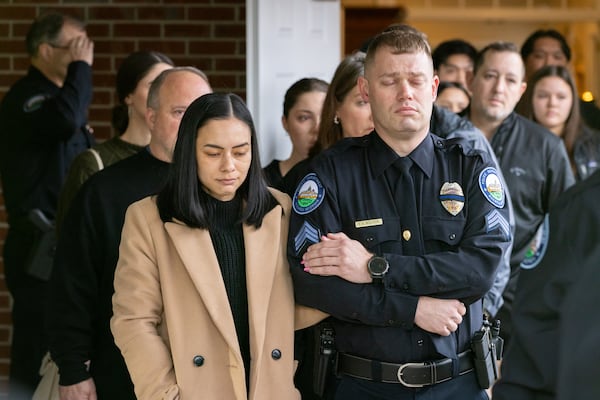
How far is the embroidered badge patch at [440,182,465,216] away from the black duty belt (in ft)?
1.42

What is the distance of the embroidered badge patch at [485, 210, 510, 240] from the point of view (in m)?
3.10

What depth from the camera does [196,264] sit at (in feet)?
9.87

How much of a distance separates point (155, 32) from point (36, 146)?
3.68 ft

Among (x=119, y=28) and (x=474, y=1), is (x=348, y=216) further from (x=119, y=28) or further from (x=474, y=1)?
(x=474, y=1)

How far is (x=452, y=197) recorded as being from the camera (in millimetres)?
3123

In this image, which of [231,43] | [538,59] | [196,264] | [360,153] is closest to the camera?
[196,264]

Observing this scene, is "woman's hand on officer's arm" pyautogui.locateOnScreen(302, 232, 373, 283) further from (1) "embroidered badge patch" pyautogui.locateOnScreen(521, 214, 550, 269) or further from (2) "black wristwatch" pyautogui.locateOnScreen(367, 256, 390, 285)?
(1) "embroidered badge patch" pyautogui.locateOnScreen(521, 214, 550, 269)

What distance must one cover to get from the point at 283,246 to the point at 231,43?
298 cm

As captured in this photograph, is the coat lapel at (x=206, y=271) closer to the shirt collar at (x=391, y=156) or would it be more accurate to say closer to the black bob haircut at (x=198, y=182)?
the black bob haircut at (x=198, y=182)

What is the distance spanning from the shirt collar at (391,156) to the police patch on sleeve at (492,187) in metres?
0.16

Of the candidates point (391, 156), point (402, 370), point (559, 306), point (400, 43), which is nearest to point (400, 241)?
point (391, 156)

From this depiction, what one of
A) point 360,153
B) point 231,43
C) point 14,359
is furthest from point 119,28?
point 360,153

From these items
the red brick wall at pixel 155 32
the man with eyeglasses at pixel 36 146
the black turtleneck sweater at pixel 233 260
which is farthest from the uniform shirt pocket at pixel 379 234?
the red brick wall at pixel 155 32

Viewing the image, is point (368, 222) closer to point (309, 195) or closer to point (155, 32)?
point (309, 195)
